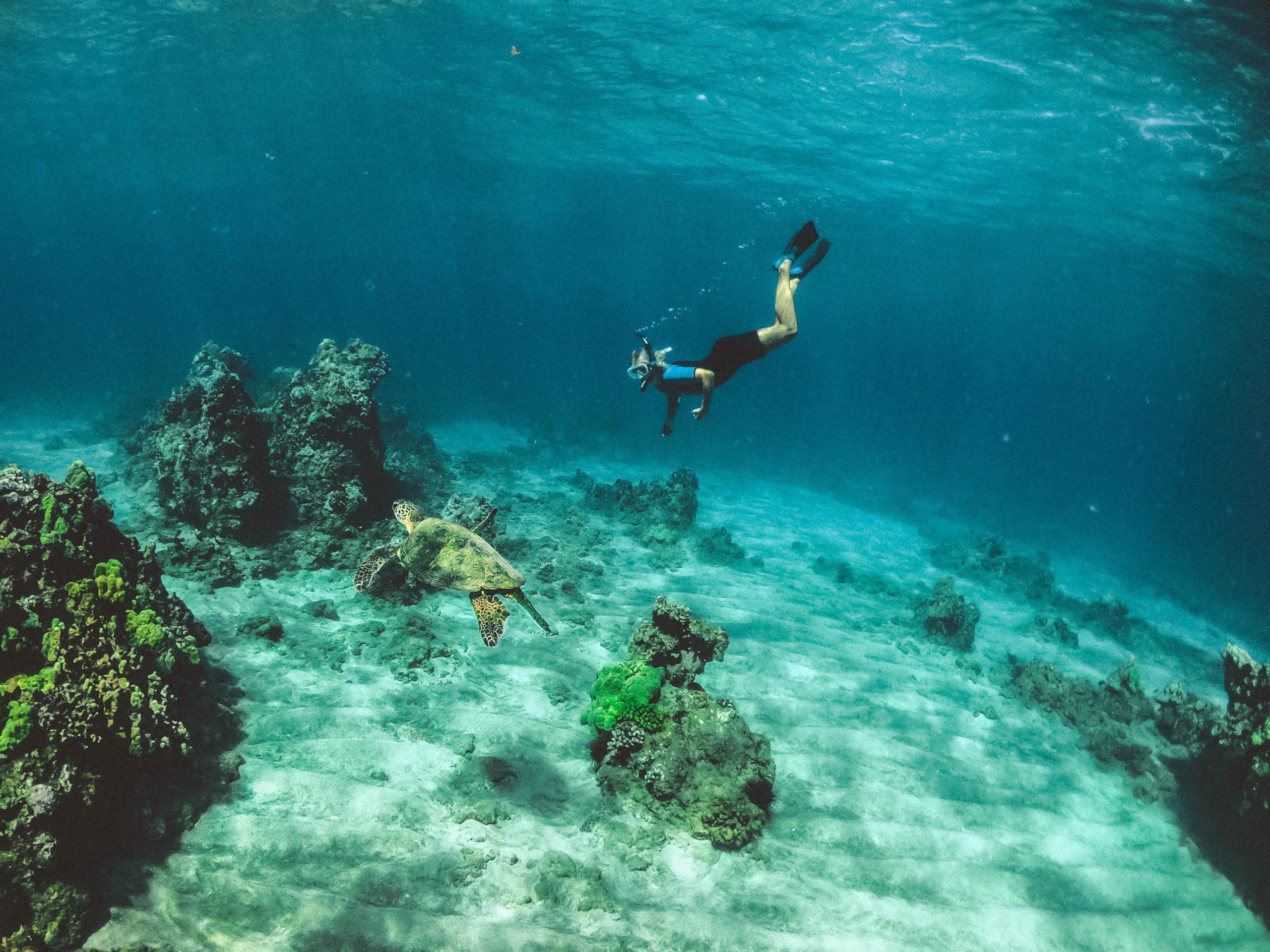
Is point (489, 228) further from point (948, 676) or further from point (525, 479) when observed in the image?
point (948, 676)

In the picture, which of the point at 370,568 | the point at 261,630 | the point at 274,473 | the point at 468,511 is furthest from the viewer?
the point at 468,511

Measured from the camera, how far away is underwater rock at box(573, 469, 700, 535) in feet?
46.2

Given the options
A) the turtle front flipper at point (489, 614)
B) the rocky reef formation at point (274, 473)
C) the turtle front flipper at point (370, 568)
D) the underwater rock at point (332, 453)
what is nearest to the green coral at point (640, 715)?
the turtle front flipper at point (489, 614)

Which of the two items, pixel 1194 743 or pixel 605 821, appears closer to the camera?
pixel 605 821

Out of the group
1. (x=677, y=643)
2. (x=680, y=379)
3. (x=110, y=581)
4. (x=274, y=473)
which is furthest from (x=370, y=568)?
(x=274, y=473)

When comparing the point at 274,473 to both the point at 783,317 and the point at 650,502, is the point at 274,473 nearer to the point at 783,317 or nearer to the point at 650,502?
the point at 650,502

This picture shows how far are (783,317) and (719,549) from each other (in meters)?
6.64

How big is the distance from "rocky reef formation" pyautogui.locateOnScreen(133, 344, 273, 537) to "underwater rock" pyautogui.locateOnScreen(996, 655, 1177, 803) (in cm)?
1271

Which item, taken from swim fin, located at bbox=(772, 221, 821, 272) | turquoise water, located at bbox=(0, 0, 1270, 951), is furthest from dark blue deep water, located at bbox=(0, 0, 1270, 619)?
swim fin, located at bbox=(772, 221, 821, 272)

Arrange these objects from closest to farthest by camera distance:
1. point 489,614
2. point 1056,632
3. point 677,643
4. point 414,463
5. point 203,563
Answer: point 489,614 → point 677,643 → point 203,563 → point 1056,632 → point 414,463

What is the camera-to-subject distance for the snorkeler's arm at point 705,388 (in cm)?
723

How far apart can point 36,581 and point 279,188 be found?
256 feet

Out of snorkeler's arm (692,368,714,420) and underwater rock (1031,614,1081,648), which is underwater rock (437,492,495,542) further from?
underwater rock (1031,614,1081,648)

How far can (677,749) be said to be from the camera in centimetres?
540
